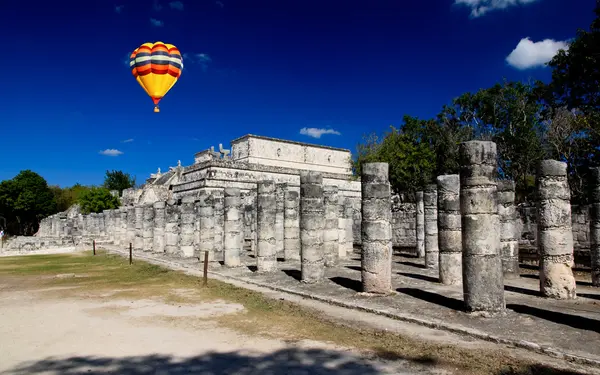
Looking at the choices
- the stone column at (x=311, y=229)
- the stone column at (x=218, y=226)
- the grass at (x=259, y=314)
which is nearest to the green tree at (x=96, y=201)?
the grass at (x=259, y=314)

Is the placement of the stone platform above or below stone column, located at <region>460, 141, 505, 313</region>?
below

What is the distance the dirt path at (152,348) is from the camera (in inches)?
184

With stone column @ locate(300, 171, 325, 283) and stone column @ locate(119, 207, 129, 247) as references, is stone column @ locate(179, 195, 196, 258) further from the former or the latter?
stone column @ locate(119, 207, 129, 247)

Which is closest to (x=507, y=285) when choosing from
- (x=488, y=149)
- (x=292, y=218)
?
(x=488, y=149)

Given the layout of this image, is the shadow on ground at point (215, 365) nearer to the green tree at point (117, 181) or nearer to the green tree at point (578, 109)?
the green tree at point (578, 109)

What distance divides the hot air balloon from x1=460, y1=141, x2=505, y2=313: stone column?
15.8 meters

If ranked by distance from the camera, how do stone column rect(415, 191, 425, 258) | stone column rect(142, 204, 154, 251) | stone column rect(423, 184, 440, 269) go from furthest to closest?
stone column rect(142, 204, 154, 251) < stone column rect(415, 191, 425, 258) < stone column rect(423, 184, 440, 269)

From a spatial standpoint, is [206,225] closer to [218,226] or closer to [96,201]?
[218,226]

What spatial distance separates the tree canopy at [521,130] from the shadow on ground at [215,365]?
56.0 feet

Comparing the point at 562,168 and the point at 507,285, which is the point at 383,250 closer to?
the point at 507,285

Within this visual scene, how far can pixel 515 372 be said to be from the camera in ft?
14.4

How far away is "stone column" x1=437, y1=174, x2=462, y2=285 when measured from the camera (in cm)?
990

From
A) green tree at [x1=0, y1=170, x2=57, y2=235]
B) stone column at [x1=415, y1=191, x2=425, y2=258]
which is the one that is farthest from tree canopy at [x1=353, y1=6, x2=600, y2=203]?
green tree at [x1=0, y1=170, x2=57, y2=235]

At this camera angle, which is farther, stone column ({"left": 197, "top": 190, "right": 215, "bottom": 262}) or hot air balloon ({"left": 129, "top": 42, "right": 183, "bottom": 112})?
hot air balloon ({"left": 129, "top": 42, "right": 183, "bottom": 112})
